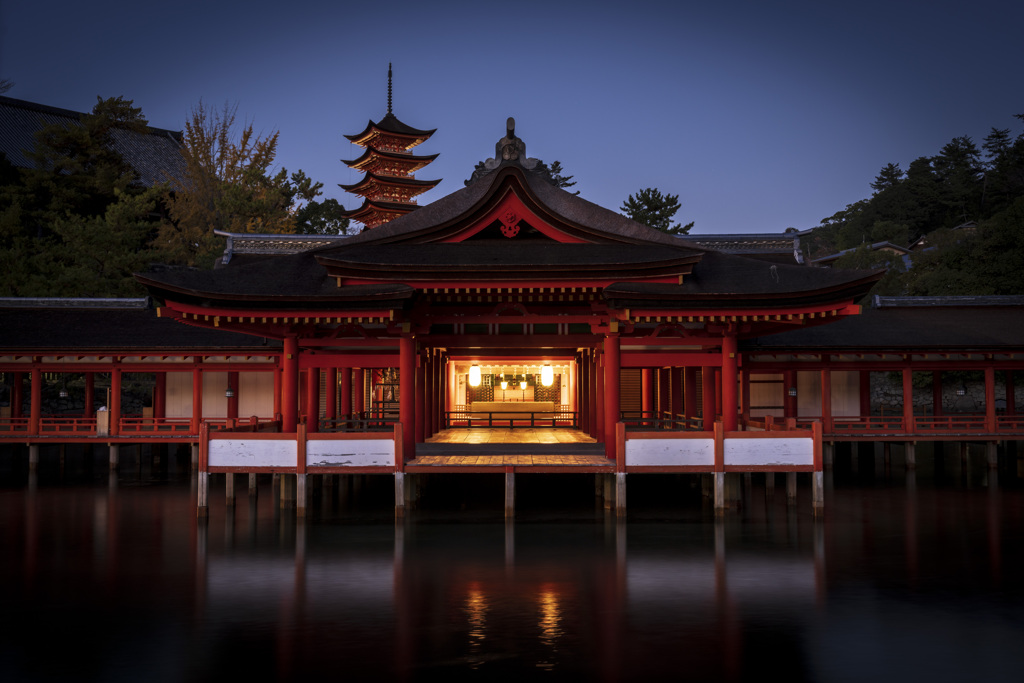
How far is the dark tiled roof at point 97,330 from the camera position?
3033 centimetres

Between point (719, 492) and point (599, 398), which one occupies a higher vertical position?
point (599, 398)

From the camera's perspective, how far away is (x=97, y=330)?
104 feet

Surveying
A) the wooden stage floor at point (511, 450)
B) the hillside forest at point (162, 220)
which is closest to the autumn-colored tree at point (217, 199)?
the hillside forest at point (162, 220)

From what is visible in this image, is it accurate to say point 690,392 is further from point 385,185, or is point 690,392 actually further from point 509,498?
point 385,185

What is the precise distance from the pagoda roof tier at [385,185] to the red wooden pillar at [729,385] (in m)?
40.5

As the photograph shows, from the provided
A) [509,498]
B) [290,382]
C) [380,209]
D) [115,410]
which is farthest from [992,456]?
[380,209]

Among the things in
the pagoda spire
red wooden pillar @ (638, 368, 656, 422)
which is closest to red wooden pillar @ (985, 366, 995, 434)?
red wooden pillar @ (638, 368, 656, 422)

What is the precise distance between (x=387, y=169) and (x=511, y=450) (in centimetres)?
4160

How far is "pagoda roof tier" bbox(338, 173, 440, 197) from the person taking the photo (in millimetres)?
58688

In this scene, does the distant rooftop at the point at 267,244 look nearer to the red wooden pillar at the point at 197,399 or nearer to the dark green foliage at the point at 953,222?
the red wooden pillar at the point at 197,399

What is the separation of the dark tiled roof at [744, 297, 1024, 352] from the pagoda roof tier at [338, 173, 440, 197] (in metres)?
34.0

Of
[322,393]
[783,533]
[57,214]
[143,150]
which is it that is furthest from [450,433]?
[143,150]

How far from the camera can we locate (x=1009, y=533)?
19172mm

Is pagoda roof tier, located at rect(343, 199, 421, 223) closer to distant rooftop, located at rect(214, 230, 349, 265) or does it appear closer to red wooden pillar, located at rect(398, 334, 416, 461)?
distant rooftop, located at rect(214, 230, 349, 265)
